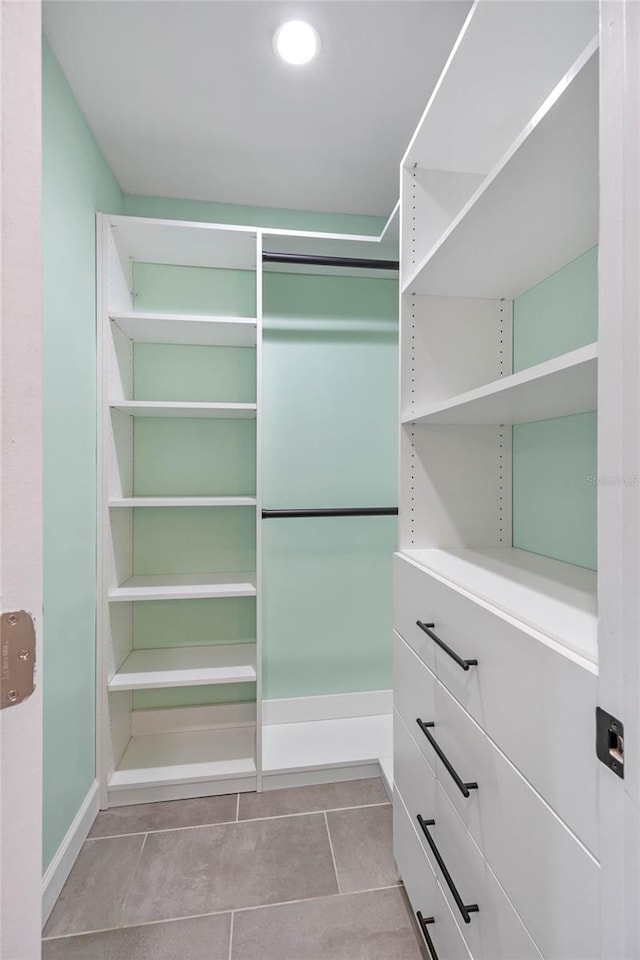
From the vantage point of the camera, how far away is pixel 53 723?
4.53 feet

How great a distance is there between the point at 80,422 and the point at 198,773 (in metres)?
1.43

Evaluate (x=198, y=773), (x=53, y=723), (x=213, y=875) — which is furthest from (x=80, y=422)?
(x=213, y=875)

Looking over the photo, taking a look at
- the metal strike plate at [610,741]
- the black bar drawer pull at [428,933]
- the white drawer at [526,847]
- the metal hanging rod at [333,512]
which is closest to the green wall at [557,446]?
the white drawer at [526,847]

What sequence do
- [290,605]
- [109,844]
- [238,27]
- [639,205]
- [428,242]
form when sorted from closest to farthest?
[639,205], [238,27], [428,242], [109,844], [290,605]

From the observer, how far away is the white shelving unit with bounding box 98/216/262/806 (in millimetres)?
1763

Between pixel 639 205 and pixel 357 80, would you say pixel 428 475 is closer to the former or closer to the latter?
pixel 639 205

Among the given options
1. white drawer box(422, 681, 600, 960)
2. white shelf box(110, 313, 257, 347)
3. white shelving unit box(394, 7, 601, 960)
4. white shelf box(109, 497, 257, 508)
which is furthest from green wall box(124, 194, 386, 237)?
white drawer box(422, 681, 600, 960)

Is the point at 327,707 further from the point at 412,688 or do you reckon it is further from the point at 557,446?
the point at 557,446

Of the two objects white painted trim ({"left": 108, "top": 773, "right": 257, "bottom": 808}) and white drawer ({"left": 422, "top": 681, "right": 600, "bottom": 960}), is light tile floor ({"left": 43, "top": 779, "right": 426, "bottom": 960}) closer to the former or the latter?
white painted trim ({"left": 108, "top": 773, "right": 257, "bottom": 808})

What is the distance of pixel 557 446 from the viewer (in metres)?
1.18

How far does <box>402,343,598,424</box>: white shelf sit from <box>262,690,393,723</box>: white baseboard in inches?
59.4

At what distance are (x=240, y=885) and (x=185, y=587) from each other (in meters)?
0.99

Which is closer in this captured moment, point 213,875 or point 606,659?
point 606,659

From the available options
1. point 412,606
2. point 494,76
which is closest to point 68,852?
point 412,606
